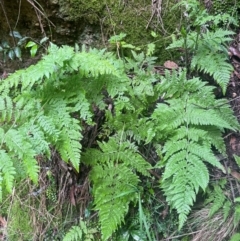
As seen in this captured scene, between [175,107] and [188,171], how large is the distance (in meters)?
0.48

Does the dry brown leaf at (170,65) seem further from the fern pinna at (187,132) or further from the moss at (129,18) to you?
the fern pinna at (187,132)

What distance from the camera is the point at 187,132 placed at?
238 centimetres

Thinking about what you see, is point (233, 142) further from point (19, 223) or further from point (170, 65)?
point (19, 223)

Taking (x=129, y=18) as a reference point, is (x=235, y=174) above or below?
below

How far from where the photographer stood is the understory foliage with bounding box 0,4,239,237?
7.38 ft

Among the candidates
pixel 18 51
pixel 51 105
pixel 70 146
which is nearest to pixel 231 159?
pixel 70 146

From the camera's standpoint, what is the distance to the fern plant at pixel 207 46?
8.55 feet

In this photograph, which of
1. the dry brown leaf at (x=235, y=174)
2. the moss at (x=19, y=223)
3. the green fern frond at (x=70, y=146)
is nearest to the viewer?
the green fern frond at (x=70, y=146)

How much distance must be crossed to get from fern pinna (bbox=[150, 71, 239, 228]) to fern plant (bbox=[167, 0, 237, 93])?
0.47 feet

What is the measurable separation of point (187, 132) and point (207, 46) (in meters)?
0.75

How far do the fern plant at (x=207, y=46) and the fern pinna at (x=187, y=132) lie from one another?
0.14 metres

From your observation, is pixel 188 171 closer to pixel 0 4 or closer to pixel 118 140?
pixel 118 140

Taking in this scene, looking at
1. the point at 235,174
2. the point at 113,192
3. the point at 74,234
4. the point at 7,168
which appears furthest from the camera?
the point at 74,234

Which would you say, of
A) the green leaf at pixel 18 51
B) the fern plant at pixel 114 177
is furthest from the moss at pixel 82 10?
the fern plant at pixel 114 177
